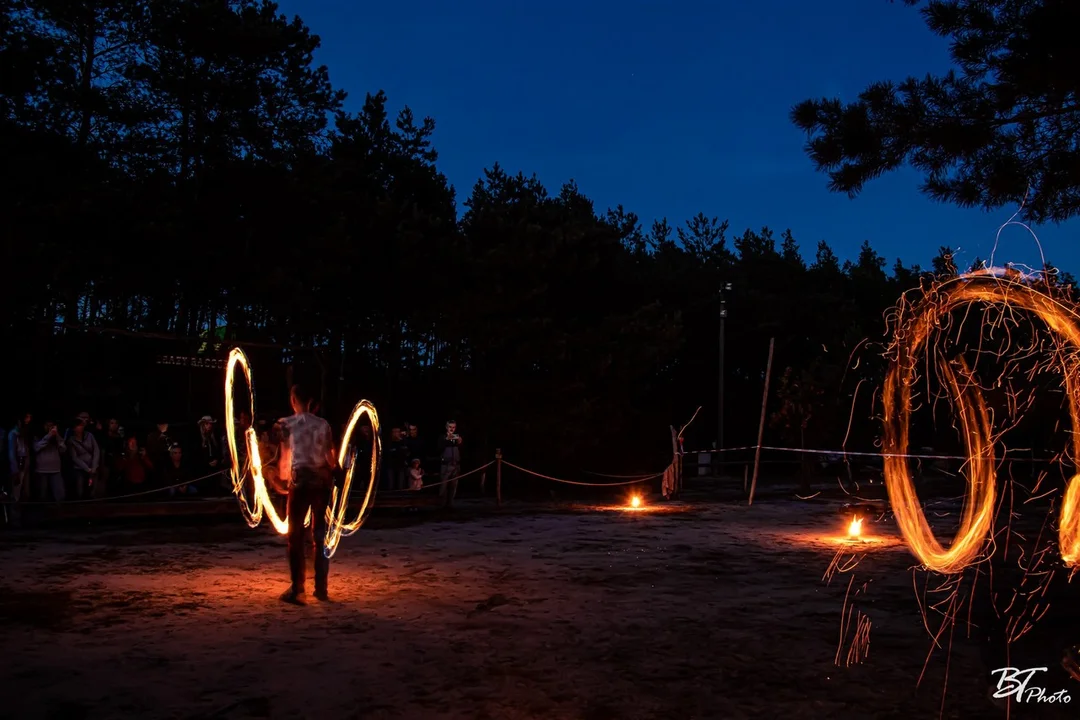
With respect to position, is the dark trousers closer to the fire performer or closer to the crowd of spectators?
the fire performer

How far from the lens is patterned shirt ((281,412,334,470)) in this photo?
28.6ft

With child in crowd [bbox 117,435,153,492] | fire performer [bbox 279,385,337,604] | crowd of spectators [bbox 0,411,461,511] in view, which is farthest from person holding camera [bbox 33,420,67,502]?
fire performer [bbox 279,385,337,604]

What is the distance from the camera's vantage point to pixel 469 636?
7.37 m

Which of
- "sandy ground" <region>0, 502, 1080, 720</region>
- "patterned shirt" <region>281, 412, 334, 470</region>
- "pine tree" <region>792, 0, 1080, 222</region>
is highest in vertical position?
"pine tree" <region>792, 0, 1080, 222</region>

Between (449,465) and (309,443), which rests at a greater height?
(309,443)

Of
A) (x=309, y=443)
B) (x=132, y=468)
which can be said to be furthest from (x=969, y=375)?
(x=132, y=468)

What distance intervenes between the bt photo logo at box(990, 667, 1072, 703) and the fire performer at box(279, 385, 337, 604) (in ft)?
18.4

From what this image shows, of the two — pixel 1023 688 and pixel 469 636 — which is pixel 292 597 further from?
pixel 1023 688

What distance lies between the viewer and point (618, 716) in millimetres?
5387

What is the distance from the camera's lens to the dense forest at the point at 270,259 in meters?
21.0

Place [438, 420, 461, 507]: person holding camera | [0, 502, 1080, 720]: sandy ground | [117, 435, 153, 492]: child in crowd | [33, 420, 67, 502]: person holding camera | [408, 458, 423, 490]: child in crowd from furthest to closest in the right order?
[408, 458, 423, 490]: child in crowd → [438, 420, 461, 507]: person holding camera → [117, 435, 153, 492]: child in crowd → [33, 420, 67, 502]: person holding camera → [0, 502, 1080, 720]: sandy ground

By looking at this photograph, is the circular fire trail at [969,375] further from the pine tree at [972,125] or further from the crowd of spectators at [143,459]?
the crowd of spectators at [143,459]

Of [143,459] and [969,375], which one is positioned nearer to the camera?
[969,375]

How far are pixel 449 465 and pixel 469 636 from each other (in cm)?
1195
